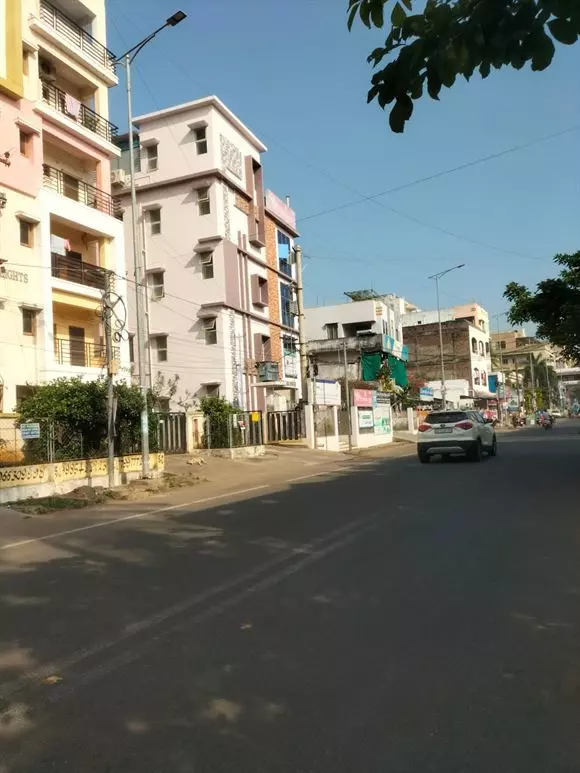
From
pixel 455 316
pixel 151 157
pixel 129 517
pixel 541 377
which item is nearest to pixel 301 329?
pixel 151 157

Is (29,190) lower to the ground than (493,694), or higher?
higher

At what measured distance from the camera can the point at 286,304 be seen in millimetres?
45031

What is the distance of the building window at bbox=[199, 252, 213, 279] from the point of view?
122ft

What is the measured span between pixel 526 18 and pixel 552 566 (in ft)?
18.3

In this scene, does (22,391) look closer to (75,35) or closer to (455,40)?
(75,35)

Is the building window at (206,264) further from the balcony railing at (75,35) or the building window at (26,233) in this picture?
the building window at (26,233)

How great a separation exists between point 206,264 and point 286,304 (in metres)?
8.97

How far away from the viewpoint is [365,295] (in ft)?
246

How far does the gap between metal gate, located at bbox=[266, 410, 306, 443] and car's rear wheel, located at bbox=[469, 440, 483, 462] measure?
54.9ft

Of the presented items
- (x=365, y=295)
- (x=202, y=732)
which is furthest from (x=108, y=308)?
(x=365, y=295)

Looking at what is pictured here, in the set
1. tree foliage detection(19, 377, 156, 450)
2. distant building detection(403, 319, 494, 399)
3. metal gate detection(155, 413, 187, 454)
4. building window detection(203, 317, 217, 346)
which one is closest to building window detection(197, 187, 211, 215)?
building window detection(203, 317, 217, 346)

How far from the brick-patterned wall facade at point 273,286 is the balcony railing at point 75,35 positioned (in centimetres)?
1647

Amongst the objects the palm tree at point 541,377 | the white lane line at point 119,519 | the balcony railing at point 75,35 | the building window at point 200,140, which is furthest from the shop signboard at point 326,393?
the palm tree at point 541,377

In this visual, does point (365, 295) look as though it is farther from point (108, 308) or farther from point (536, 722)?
point (536, 722)
